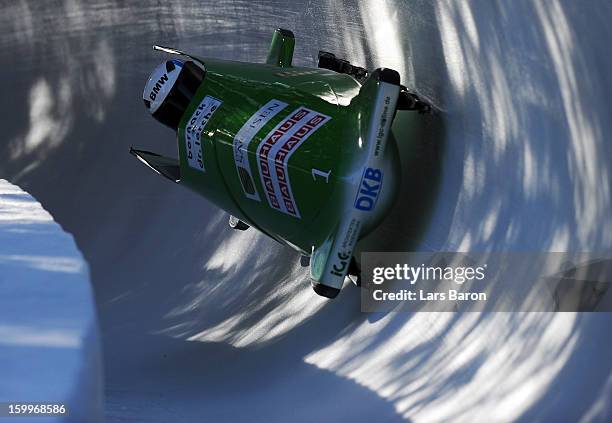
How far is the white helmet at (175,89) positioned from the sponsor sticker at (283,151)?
0.74m

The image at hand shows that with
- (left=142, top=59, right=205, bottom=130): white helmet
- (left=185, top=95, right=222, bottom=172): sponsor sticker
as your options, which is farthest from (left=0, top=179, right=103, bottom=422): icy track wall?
(left=142, top=59, right=205, bottom=130): white helmet

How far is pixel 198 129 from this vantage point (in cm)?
500

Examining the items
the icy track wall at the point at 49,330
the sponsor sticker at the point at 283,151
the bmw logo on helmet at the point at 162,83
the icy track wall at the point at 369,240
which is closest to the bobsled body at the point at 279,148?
the sponsor sticker at the point at 283,151

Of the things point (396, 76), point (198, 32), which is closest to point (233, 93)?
point (396, 76)

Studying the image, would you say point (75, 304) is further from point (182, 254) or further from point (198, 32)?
point (198, 32)

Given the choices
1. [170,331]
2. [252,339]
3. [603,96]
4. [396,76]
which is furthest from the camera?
[170,331]

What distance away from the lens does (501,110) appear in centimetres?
381

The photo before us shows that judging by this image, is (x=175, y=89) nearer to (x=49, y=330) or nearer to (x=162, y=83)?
(x=162, y=83)

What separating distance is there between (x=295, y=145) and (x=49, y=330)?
2359mm

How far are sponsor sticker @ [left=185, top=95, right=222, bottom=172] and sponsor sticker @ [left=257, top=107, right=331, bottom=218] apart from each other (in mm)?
487

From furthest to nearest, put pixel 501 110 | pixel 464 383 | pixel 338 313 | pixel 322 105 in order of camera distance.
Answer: pixel 338 313 < pixel 322 105 < pixel 501 110 < pixel 464 383

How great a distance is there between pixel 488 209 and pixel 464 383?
669 mm

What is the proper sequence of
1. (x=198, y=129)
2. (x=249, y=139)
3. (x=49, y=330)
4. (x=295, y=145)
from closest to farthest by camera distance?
1. (x=49, y=330)
2. (x=295, y=145)
3. (x=249, y=139)
4. (x=198, y=129)

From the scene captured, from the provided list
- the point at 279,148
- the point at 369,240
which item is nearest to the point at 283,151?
the point at 279,148
